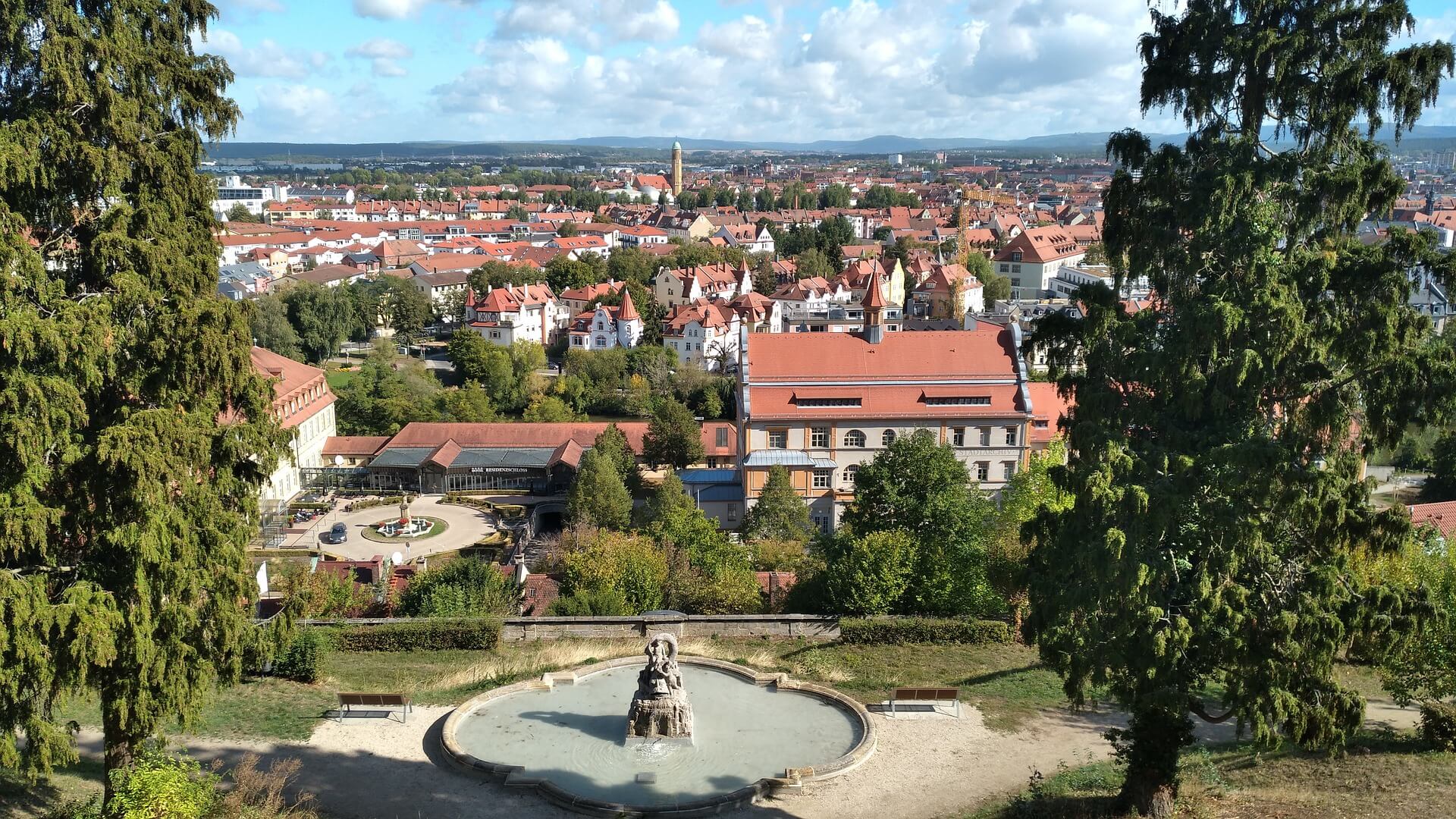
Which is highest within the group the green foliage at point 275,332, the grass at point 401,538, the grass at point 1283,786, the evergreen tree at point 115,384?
the evergreen tree at point 115,384

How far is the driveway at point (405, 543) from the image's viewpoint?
4459 cm

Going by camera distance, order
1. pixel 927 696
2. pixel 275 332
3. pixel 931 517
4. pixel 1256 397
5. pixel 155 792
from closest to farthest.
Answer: pixel 1256 397
pixel 155 792
pixel 927 696
pixel 931 517
pixel 275 332

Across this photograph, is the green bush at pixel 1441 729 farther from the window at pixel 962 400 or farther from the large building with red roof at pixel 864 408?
the window at pixel 962 400

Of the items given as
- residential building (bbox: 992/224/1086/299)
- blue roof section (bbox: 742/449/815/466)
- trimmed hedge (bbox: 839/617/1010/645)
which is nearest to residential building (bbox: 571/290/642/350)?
blue roof section (bbox: 742/449/815/466)

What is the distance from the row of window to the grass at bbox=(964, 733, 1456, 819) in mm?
27126

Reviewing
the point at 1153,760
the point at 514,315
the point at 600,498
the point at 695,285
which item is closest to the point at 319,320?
the point at 514,315

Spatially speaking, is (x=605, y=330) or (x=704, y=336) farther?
(x=605, y=330)

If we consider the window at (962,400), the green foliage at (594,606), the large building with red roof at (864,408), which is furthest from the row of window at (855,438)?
the green foliage at (594,606)

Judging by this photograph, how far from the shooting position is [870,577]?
24844 mm

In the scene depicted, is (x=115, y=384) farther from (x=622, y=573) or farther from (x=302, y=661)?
(x=622, y=573)

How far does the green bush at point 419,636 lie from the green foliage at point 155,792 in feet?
30.7

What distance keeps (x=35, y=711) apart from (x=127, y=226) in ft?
19.5

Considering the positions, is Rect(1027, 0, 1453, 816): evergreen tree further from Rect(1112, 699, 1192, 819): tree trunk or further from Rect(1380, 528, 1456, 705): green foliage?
Rect(1380, 528, 1456, 705): green foliage

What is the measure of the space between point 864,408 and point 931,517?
15.0m
